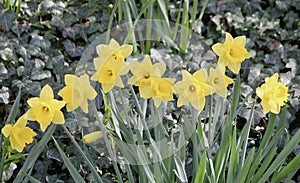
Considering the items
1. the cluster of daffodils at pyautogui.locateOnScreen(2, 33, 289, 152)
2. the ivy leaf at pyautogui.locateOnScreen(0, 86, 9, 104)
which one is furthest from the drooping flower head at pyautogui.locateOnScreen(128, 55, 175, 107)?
the ivy leaf at pyautogui.locateOnScreen(0, 86, 9, 104)

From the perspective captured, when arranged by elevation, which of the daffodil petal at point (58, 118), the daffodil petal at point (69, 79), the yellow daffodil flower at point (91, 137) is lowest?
the yellow daffodil flower at point (91, 137)

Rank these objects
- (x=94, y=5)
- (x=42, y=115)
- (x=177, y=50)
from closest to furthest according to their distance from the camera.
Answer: (x=42, y=115), (x=177, y=50), (x=94, y=5)

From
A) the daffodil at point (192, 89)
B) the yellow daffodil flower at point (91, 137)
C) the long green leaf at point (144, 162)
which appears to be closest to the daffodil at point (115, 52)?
the daffodil at point (192, 89)

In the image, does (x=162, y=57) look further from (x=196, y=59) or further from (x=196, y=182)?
(x=196, y=182)

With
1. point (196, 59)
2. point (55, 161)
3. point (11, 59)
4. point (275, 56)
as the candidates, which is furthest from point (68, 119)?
point (275, 56)

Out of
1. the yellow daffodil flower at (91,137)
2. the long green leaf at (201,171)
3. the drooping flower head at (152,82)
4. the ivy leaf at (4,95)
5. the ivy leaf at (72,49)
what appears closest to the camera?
the drooping flower head at (152,82)

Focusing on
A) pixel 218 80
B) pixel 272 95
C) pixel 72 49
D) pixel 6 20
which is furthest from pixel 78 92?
pixel 6 20

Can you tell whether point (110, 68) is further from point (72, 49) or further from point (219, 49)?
point (72, 49)

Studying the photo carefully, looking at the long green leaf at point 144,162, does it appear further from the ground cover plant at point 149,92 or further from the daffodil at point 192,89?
the daffodil at point 192,89
